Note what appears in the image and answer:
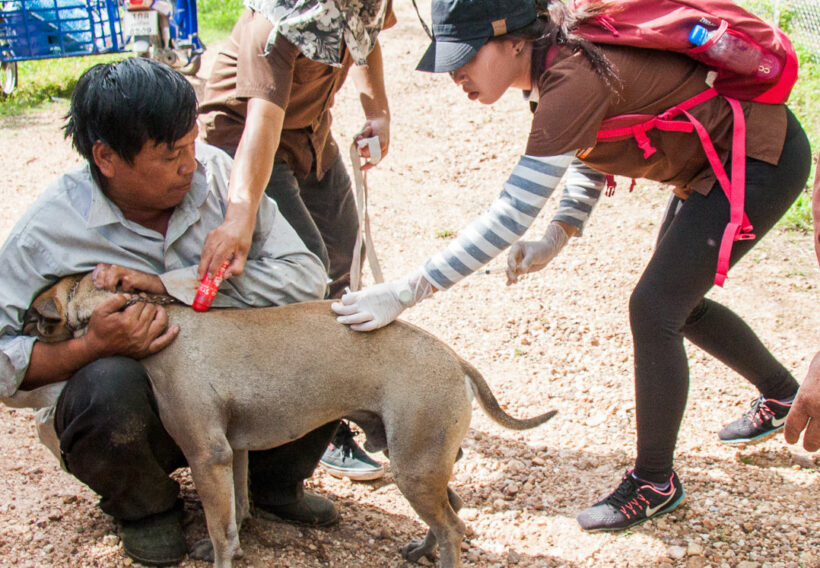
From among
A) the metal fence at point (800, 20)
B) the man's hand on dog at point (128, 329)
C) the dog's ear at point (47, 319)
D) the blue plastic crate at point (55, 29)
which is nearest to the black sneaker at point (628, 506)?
the man's hand on dog at point (128, 329)

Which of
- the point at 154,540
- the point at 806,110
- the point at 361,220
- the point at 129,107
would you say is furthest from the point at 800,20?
the point at 154,540

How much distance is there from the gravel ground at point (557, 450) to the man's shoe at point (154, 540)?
106 mm

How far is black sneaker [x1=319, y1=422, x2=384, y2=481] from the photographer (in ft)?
13.4

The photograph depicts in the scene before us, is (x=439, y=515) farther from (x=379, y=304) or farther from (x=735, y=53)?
(x=735, y=53)

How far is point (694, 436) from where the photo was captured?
14.5 feet

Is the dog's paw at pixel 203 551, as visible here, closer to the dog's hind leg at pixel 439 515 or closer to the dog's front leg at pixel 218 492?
the dog's front leg at pixel 218 492

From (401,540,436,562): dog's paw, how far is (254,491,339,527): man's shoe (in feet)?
1.23

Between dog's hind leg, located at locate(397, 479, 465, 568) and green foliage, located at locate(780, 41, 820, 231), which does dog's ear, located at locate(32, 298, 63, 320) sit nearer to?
dog's hind leg, located at locate(397, 479, 465, 568)

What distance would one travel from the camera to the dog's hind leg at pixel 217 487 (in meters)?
2.93

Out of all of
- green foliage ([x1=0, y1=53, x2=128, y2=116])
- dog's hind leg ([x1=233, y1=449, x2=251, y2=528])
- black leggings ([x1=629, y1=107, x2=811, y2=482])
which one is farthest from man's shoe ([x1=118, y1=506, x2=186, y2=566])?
green foliage ([x1=0, y1=53, x2=128, y2=116])

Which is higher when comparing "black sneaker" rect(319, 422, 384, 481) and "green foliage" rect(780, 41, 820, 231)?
"green foliage" rect(780, 41, 820, 231)

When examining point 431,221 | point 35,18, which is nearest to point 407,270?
point 431,221

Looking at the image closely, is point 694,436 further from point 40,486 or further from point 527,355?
point 40,486

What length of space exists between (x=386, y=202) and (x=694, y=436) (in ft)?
13.3
